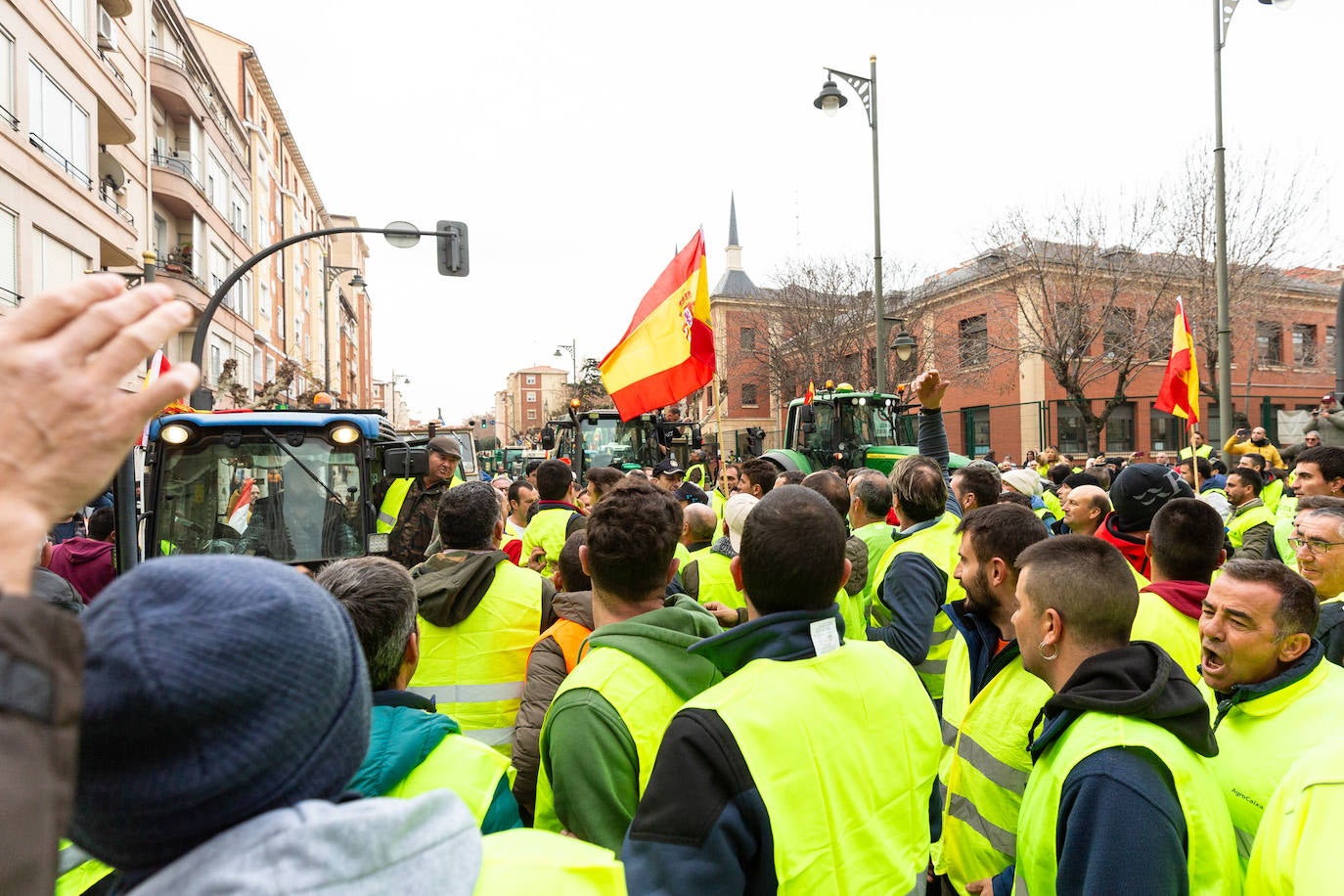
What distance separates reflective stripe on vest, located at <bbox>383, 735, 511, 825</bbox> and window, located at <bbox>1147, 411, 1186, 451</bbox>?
38458 millimetres

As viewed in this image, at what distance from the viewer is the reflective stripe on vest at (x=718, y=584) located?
15.3ft

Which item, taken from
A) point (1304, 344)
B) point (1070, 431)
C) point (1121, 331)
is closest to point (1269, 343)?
point (1304, 344)

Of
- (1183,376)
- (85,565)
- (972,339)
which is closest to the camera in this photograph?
(85,565)

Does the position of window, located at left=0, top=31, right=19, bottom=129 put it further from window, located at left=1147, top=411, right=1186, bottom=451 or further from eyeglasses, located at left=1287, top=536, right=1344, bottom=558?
window, located at left=1147, top=411, right=1186, bottom=451

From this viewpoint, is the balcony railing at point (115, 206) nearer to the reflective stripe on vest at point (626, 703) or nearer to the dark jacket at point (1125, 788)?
the reflective stripe on vest at point (626, 703)

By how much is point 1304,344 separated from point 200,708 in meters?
41.3

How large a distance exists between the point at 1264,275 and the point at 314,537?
1080 inches

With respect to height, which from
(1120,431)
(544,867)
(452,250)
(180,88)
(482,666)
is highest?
(180,88)

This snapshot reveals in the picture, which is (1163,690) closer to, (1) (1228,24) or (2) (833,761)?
(2) (833,761)

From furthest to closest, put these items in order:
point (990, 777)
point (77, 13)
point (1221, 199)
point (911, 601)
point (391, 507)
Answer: point (77, 13), point (1221, 199), point (391, 507), point (911, 601), point (990, 777)

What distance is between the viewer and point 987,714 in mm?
2723

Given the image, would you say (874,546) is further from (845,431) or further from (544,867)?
(845,431)

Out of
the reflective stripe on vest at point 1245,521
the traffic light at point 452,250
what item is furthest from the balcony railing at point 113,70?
the reflective stripe on vest at point 1245,521

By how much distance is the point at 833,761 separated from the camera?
6.71 ft
